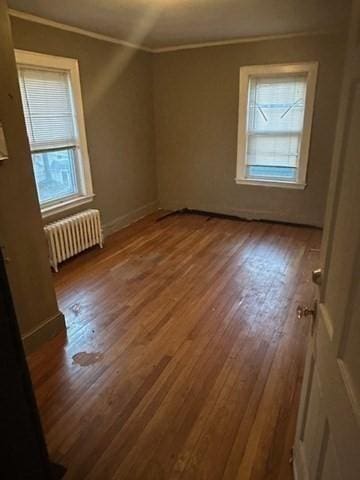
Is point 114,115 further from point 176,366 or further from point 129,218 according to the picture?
point 176,366

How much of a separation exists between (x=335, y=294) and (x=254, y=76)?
172 inches

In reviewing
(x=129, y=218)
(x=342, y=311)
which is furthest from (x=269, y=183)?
(x=342, y=311)

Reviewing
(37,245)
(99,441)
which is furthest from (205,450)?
(37,245)

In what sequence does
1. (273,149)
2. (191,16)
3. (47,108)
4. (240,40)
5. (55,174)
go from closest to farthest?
(191,16)
(47,108)
(55,174)
(240,40)
(273,149)

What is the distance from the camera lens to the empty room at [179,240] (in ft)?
3.69

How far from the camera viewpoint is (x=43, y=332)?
2.45 meters

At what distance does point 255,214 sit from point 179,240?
1464 millimetres

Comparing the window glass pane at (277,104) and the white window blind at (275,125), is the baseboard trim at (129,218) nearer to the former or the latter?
the white window blind at (275,125)

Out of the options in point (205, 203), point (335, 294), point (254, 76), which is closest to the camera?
point (335, 294)

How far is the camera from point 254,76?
4547 millimetres

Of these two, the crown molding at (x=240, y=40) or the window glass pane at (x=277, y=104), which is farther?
the window glass pane at (x=277, y=104)

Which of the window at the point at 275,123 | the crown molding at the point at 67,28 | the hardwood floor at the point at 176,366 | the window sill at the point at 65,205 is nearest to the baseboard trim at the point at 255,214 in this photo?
the window at the point at 275,123

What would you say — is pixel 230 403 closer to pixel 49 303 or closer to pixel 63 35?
pixel 49 303

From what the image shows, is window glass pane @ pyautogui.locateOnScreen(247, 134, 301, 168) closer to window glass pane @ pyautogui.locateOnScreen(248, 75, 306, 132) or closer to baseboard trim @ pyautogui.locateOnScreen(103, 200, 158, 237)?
window glass pane @ pyautogui.locateOnScreen(248, 75, 306, 132)
